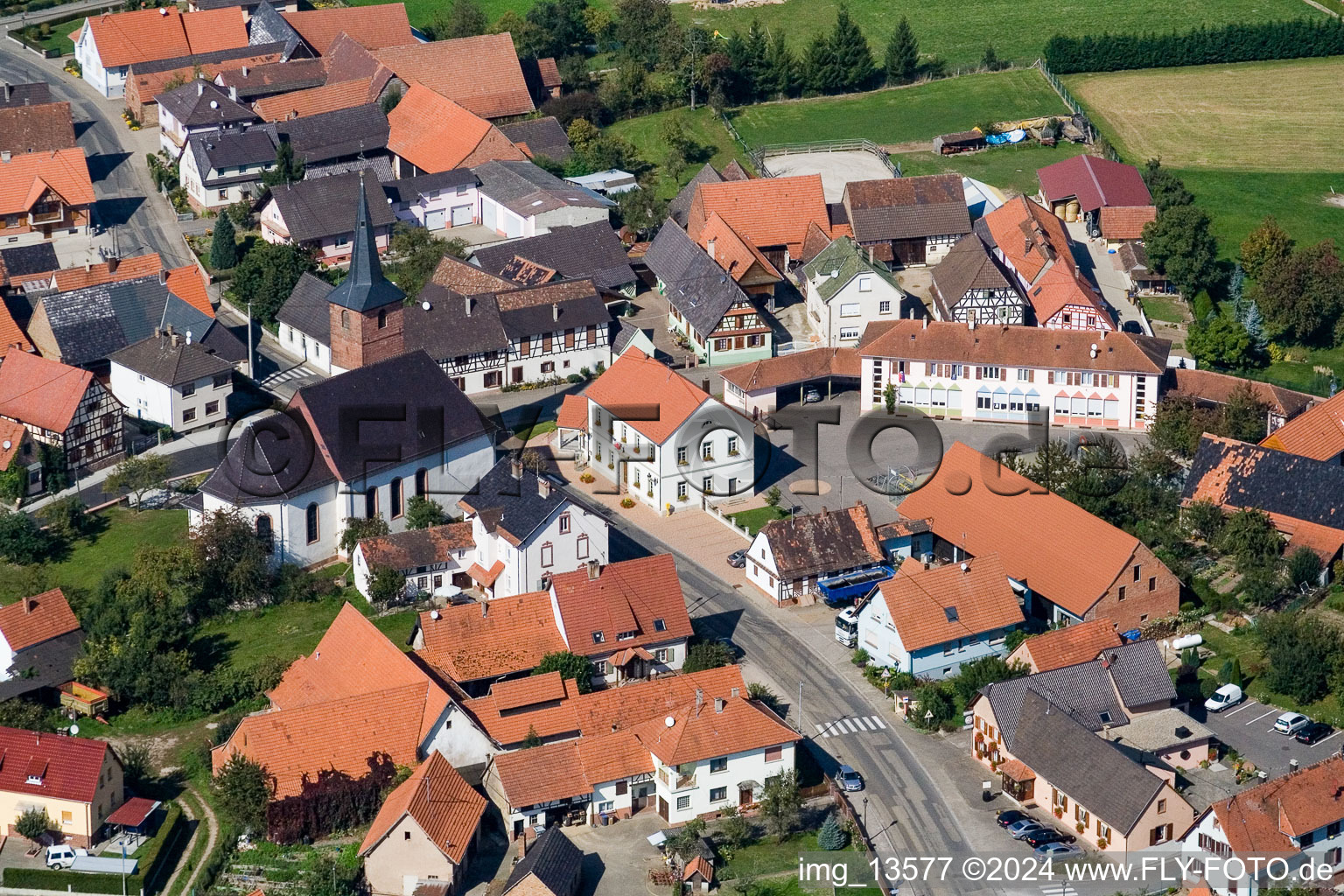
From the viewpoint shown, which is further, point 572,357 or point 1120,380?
point 572,357

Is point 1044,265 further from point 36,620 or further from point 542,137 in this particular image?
point 36,620

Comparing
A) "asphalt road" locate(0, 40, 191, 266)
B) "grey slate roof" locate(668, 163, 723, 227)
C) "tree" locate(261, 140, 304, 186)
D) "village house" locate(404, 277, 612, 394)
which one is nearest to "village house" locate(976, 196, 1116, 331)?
"grey slate roof" locate(668, 163, 723, 227)

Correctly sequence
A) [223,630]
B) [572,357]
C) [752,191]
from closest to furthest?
1. [223,630]
2. [572,357]
3. [752,191]

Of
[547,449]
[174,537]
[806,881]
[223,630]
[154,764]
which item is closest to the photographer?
[806,881]

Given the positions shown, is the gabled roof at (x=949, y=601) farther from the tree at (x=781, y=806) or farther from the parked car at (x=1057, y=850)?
the parked car at (x=1057, y=850)

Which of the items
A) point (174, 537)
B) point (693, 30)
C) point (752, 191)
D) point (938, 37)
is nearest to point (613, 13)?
point (693, 30)

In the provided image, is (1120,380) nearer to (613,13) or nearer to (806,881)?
(806,881)
